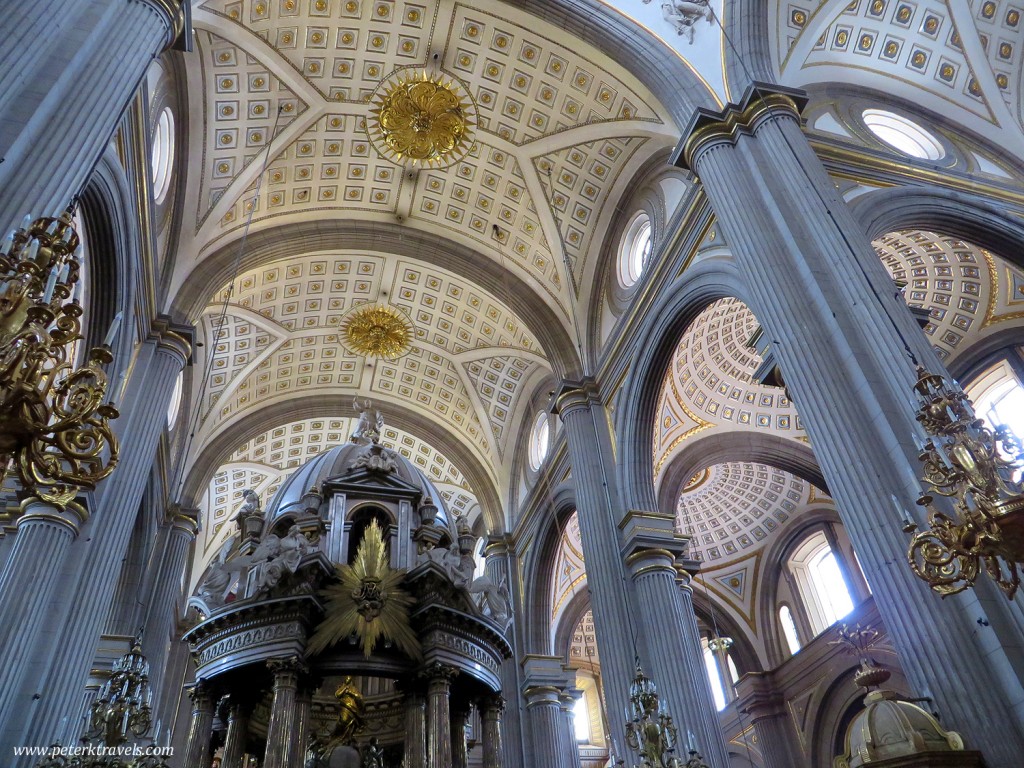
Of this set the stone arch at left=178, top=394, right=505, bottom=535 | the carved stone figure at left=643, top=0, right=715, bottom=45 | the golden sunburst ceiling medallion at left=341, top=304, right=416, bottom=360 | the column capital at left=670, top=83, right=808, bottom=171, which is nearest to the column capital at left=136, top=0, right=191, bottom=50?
the column capital at left=670, top=83, right=808, bottom=171

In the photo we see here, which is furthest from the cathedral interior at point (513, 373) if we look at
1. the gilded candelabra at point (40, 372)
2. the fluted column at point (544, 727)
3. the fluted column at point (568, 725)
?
the fluted column at point (568, 725)

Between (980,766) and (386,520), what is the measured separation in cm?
815

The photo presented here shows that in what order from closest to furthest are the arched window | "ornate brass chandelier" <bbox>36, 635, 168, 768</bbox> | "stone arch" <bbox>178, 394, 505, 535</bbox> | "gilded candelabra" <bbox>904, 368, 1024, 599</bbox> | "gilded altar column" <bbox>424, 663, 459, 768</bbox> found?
"gilded candelabra" <bbox>904, 368, 1024, 599</bbox> < "ornate brass chandelier" <bbox>36, 635, 168, 768</bbox> < "gilded altar column" <bbox>424, 663, 459, 768</bbox> < "stone arch" <bbox>178, 394, 505, 535</bbox> < the arched window

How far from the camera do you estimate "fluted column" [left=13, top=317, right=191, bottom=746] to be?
838 cm

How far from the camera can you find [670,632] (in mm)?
11148

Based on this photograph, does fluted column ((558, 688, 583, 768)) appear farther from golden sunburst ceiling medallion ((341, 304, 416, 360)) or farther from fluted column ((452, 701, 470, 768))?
golden sunburst ceiling medallion ((341, 304, 416, 360))

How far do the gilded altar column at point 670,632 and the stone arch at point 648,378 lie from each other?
744mm

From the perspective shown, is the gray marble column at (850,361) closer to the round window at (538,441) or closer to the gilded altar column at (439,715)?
the gilded altar column at (439,715)

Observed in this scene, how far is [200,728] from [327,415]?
41.0 feet

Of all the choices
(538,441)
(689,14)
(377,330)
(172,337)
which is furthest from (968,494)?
(377,330)

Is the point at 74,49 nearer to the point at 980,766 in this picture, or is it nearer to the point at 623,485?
the point at 980,766

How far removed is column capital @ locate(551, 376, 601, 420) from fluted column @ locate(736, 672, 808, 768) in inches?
400

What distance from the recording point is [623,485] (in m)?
13.1

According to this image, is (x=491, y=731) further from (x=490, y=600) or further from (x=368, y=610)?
(x=368, y=610)
